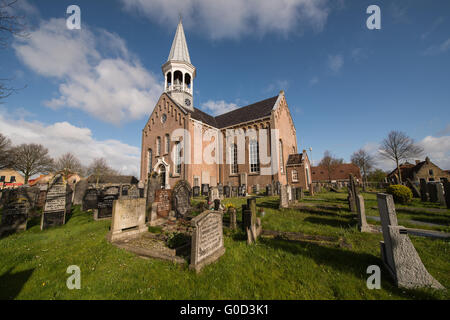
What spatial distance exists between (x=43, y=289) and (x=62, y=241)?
10.6ft

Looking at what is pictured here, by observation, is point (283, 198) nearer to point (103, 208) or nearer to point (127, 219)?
point (127, 219)

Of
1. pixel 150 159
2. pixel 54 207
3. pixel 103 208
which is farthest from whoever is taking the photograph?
pixel 150 159

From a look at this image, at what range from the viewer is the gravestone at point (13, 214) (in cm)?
627

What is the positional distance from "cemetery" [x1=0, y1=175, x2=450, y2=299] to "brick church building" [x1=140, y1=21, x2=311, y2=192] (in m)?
12.8

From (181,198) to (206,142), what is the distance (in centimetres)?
1502

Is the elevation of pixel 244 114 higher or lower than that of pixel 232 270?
higher

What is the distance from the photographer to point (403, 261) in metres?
2.71

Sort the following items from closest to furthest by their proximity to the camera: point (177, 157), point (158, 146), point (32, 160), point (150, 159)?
point (177, 157)
point (158, 146)
point (150, 159)
point (32, 160)

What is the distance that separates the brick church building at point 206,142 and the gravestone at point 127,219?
1272 cm

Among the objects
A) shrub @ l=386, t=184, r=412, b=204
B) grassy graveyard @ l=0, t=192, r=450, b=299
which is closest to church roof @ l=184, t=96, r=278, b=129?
shrub @ l=386, t=184, r=412, b=204

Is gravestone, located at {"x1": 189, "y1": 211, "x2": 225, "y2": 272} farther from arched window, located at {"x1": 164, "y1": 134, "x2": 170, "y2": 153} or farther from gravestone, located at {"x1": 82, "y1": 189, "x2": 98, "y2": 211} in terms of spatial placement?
arched window, located at {"x1": 164, "y1": 134, "x2": 170, "y2": 153}

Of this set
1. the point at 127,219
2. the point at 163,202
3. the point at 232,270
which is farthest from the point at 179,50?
the point at 232,270

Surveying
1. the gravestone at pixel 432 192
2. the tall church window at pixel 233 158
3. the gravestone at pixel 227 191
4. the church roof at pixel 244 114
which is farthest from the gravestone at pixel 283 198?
the church roof at pixel 244 114
